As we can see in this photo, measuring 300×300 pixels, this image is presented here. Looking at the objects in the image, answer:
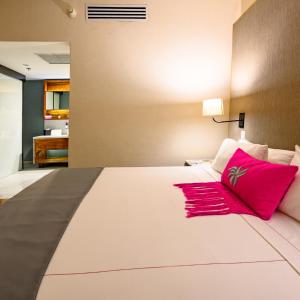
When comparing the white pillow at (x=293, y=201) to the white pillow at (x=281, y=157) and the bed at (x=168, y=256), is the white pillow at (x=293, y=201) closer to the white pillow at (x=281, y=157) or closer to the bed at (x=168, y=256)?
the bed at (x=168, y=256)

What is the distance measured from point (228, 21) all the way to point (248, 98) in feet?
3.72

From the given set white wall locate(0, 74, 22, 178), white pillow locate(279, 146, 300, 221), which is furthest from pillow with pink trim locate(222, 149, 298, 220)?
white wall locate(0, 74, 22, 178)

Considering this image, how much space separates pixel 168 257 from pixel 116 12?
9.80 feet

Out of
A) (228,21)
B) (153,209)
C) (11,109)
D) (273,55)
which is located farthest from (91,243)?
(11,109)

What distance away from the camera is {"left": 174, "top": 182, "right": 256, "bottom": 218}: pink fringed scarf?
130 centimetres

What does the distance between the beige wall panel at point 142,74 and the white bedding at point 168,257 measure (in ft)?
6.15

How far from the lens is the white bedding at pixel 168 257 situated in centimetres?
71

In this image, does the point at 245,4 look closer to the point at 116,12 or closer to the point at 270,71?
the point at 270,71

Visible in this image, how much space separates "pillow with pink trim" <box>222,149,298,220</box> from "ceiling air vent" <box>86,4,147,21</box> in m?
2.38

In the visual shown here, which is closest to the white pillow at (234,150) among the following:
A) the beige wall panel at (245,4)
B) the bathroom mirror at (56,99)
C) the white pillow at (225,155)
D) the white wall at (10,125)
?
the white pillow at (225,155)

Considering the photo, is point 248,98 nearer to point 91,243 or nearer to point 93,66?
point 93,66

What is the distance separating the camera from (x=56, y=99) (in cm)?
595

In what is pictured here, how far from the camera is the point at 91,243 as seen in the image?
3.17 ft

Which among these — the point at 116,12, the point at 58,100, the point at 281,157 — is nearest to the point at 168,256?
the point at 281,157
